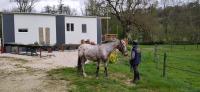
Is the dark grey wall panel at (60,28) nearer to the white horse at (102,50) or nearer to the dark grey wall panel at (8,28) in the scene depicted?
the dark grey wall panel at (8,28)

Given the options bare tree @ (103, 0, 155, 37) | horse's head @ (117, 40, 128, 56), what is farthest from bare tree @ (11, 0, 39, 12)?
horse's head @ (117, 40, 128, 56)

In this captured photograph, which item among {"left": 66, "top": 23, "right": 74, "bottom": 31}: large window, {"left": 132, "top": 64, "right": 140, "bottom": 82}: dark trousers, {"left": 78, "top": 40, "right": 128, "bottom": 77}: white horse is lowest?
{"left": 132, "top": 64, "right": 140, "bottom": 82}: dark trousers

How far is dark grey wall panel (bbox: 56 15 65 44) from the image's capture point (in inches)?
1244

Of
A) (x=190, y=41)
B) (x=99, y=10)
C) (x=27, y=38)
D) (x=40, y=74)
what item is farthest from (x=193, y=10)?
(x=40, y=74)

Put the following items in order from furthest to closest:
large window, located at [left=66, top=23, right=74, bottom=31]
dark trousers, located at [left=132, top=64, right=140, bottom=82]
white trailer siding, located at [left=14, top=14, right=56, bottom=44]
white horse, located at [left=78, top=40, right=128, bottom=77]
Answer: large window, located at [left=66, top=23, right=74, bottom=31] → white trailer siding, located at [left=14, top=14, right=56, bottom=44] → white horse, located at [left=78, top=40, right=128, bottom=77] → dark trousers, located at [left=132, top=64, right=140, bottom=82]

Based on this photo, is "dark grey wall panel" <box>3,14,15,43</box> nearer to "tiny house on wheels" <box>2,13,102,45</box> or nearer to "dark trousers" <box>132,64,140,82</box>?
"tiny house on wheels" <box>2,13,102,45</box>

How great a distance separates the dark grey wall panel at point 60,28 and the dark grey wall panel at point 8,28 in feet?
13.6

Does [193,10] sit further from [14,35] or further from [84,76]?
[84,76]

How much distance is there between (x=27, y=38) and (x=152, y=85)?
64.3 ft

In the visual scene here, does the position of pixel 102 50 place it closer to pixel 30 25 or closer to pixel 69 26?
pixel 30 25

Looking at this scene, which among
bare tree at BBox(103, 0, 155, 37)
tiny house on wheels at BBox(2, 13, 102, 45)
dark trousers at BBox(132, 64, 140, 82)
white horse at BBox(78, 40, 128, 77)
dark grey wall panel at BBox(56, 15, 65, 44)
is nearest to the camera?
dark trousers at BBox(132, 64, 140, 82)

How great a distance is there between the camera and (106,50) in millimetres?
11969

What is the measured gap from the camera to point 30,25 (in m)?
29.6

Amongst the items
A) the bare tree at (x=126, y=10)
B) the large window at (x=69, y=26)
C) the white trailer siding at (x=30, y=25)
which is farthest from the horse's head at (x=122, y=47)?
the bare tree at (x=126, y=10)
